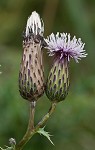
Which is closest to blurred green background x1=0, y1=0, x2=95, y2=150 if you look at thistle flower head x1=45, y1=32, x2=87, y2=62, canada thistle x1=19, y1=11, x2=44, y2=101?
thistle flower head x1=45, y1=32, x2=87, y2=62

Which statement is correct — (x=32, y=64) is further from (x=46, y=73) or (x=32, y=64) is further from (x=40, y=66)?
(x=46, y=73)

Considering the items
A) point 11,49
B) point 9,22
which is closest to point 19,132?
point 11,49

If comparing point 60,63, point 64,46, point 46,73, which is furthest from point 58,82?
point 46,73

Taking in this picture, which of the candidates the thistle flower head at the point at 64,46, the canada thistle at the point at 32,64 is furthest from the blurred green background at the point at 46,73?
the canada thistle at the point at 32,64

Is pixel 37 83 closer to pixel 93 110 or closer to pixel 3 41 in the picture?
pixel 93 110

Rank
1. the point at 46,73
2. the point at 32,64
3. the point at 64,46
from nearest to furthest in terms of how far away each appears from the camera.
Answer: the point at 32,64
the point at 64,46
the point at 46,73

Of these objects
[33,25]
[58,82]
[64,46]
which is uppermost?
[33,25]

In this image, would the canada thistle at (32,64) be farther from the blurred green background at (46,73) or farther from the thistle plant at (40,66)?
the blurred green background at (46,73)

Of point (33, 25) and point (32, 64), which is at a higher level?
point (33, 25)
